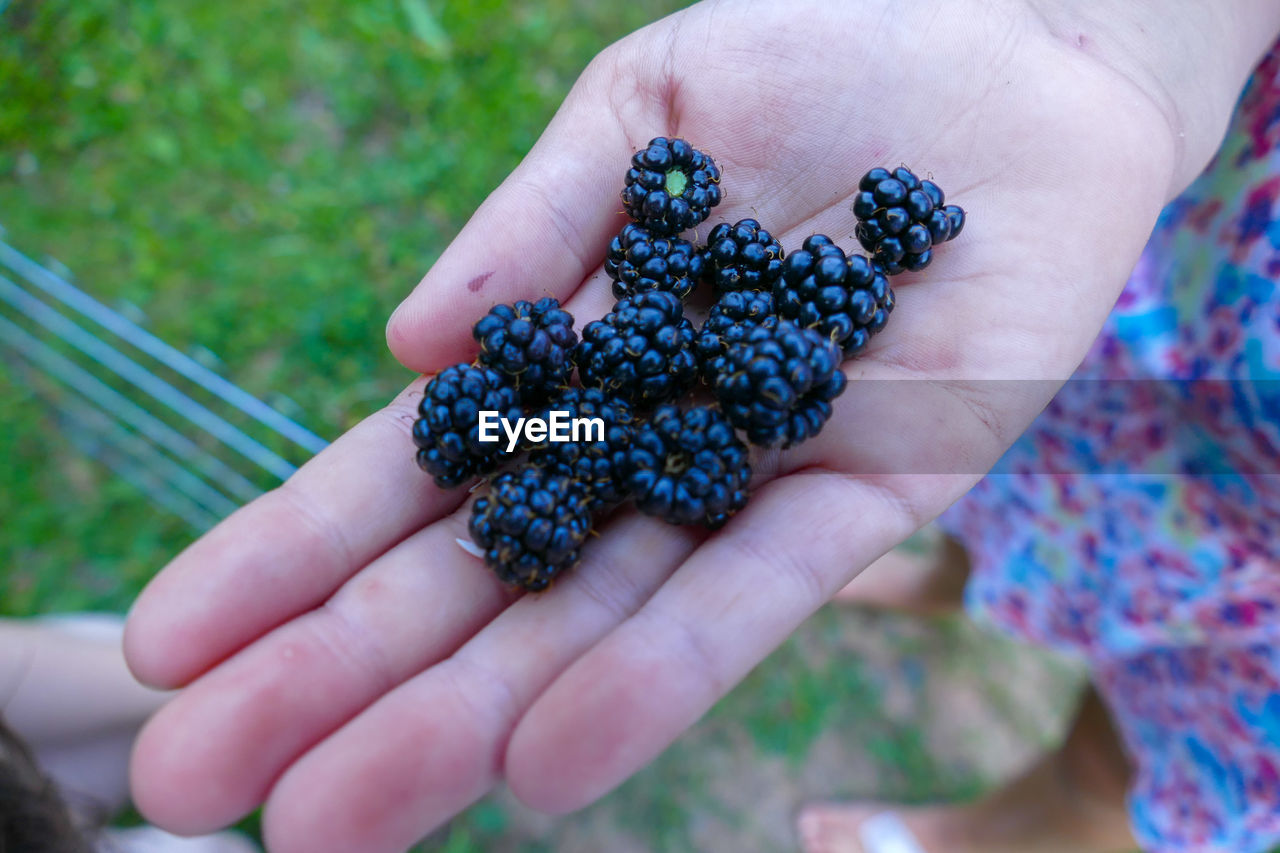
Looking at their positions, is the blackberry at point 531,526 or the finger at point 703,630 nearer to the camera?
the finger at point 703,630

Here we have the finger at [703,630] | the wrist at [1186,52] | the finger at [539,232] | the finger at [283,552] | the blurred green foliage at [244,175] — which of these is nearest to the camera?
the finger at [703,630]

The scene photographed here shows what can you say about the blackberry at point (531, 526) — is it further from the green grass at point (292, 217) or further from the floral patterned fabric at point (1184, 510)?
the green grass at point (292, 217)

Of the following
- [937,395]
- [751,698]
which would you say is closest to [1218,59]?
[937,395]

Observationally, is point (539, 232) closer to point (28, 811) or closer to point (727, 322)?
point (727, 322)

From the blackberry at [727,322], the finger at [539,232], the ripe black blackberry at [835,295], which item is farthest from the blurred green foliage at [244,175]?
the ripe black blackberry at [835,295]

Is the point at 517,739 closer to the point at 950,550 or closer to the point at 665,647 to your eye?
the point at 665,647
